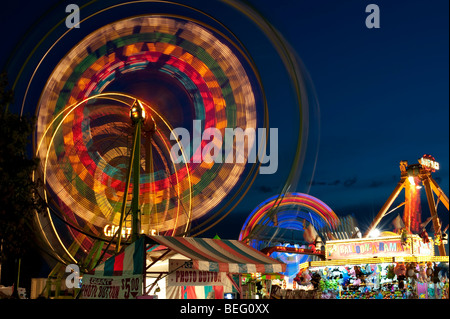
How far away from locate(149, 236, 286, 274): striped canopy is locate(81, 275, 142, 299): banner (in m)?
1.15

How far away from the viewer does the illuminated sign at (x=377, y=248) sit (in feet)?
75.4

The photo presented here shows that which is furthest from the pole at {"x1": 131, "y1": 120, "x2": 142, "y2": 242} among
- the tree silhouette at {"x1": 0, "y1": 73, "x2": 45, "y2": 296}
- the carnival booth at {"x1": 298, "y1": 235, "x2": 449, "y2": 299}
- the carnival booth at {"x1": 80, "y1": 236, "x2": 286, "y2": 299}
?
the carnival booth at {"x1": 298, "y1": 235, "x2": 449, "y2": 299}

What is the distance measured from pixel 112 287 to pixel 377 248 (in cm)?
1393

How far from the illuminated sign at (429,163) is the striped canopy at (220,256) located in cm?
1942

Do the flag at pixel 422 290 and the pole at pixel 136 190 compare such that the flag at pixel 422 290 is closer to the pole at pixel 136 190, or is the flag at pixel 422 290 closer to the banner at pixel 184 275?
the banner at pixel 184 275

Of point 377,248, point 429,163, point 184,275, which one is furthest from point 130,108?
point 429,163

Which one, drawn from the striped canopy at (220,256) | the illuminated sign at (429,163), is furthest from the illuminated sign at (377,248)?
the striped canopy at (220,256)

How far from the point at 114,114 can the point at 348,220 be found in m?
27.0

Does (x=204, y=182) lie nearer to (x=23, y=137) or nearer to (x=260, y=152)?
(x=260, y=152)

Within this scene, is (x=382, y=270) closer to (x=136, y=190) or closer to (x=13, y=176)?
(x=136, y=190)

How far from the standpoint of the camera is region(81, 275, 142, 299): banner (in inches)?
505

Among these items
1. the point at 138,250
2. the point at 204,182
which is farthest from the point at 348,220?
the point at 138,250

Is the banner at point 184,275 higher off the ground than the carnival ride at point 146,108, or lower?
lower

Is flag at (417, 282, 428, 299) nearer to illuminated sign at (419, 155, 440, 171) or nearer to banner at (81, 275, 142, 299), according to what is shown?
illuminated sign at (419, 155, 440, 171)
